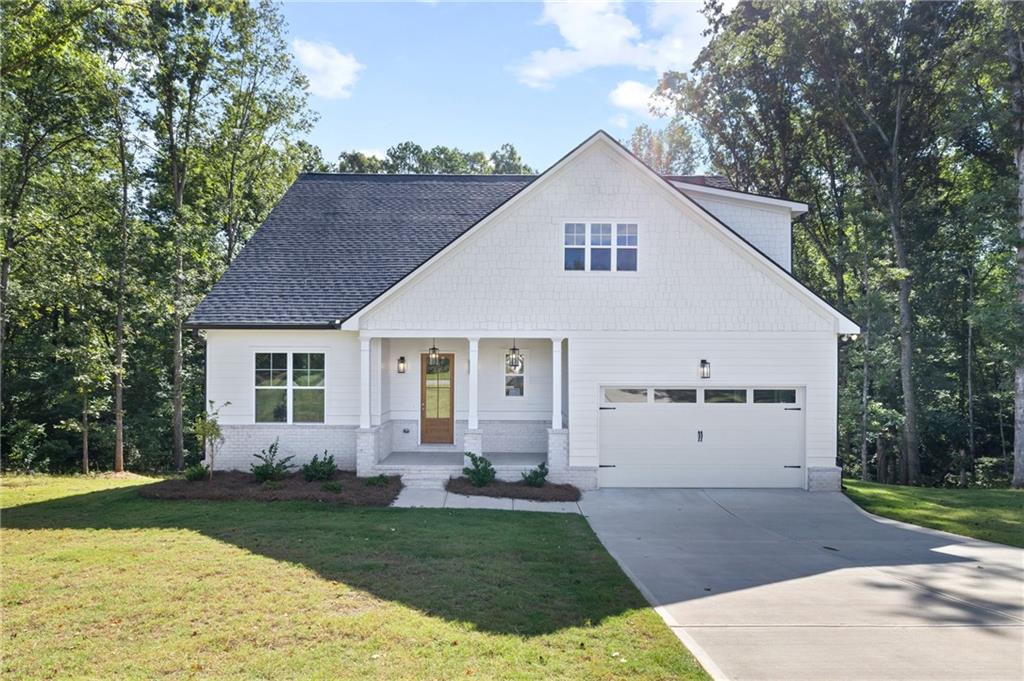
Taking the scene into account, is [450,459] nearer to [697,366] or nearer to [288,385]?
[288,385]

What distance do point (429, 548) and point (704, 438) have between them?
7306 millimetres

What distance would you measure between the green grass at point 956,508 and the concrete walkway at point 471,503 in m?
6.37

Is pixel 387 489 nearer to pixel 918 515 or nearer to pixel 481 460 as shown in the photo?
pixel 481 460

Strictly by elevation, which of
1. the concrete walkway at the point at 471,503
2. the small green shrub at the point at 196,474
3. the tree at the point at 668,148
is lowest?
the concrete walkway at the point at 471,503

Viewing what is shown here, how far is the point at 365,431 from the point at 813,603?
30.4 ft

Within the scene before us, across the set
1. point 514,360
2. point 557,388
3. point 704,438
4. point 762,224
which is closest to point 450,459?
point 514,360

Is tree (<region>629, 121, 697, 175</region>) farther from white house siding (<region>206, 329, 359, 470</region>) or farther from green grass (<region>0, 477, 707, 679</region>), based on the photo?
green grass (<region>0, 477, 707, 679</region>)

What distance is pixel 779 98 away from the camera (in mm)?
22703

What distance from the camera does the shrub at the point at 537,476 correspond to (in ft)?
39.6

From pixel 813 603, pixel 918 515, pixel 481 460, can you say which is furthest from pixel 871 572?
pixel 481 460

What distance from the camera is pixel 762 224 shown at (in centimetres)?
1429

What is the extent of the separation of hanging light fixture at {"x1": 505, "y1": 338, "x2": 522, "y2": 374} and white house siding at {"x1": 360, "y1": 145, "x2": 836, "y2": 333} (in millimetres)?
1325

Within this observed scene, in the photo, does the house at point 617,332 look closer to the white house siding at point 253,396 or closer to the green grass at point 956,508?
the white house siding at point 253,396

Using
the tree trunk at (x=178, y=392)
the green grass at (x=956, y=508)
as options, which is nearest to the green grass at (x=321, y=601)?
the green grass at (x=956, y=508)
